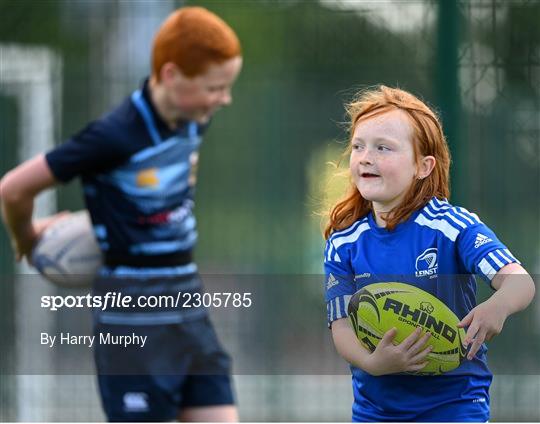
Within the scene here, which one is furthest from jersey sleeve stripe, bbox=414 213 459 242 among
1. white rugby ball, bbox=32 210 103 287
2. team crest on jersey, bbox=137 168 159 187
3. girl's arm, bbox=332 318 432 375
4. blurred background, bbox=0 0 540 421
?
blurred background, bbox=0 0 540 421

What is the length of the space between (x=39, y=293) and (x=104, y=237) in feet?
4.99

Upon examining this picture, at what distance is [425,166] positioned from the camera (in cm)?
287

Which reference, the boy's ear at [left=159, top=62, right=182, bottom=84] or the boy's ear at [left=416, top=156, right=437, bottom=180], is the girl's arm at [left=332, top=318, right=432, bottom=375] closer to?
the boy's ear at [left=416, top=156, right=437, bottom=180]

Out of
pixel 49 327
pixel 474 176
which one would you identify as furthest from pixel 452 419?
pixel 49 327

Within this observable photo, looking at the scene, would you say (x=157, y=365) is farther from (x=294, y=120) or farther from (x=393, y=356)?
(x=393, y=356)

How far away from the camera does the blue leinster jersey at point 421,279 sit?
2.75 meters

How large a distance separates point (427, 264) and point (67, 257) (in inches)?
72.6

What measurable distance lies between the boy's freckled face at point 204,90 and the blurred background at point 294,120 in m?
0.83

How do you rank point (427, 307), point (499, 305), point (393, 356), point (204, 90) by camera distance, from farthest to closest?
1. point (204, 90)
2. point (427, 307)
3. point (393, 356)
4. point (499, 305)

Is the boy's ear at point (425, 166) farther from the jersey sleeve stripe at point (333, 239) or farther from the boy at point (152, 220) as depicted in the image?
the boy at point (152, 220)

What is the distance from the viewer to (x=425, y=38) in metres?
4.97

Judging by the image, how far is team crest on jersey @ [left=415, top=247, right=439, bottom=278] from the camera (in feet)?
9.04

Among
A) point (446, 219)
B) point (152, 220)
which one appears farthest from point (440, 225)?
point (152, 220)

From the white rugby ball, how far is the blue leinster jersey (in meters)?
1.61
